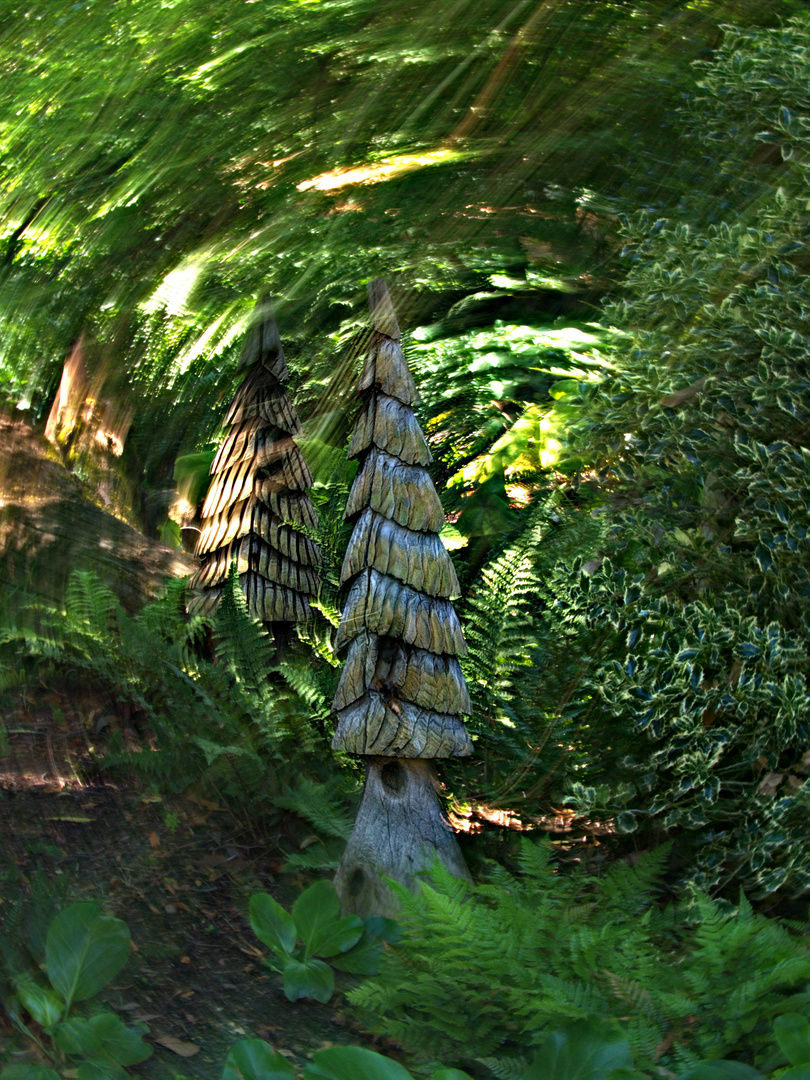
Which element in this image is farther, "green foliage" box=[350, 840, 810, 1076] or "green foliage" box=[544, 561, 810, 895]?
"green foliage" box=[544, 561, 810, 895]

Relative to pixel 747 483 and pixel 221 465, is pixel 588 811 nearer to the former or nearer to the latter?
pixel 747 483

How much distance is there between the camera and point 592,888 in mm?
2139

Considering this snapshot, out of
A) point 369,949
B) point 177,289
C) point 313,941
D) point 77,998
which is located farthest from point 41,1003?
point 177,289

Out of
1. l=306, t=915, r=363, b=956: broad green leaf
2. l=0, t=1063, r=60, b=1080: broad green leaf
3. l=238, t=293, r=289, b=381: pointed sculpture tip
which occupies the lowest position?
l=306, t=915, r=363, b=956: broad green leaf

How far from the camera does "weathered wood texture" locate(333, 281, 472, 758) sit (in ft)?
7.08

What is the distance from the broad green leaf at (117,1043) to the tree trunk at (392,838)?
27.1 inches

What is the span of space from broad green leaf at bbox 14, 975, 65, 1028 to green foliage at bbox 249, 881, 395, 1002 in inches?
16.9

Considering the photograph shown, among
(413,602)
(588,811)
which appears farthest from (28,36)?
(588,811)

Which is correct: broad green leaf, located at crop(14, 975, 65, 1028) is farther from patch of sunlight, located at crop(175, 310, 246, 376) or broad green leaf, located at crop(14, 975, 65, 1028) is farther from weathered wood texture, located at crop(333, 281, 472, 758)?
patch of sunlight, located at crop(175, 310, 246, 376)

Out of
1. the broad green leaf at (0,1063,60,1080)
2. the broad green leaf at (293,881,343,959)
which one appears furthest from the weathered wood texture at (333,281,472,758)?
the broad green leaf at (0,1063,60,1080)

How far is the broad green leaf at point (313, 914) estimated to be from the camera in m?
1.94

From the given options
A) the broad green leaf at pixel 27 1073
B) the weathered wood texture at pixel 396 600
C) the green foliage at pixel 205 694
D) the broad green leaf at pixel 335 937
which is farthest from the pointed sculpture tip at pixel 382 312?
the broad green leaf at pixel 27 1073

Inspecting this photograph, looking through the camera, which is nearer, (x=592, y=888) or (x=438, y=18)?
(x=592, y=888)

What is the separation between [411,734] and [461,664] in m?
0.44
